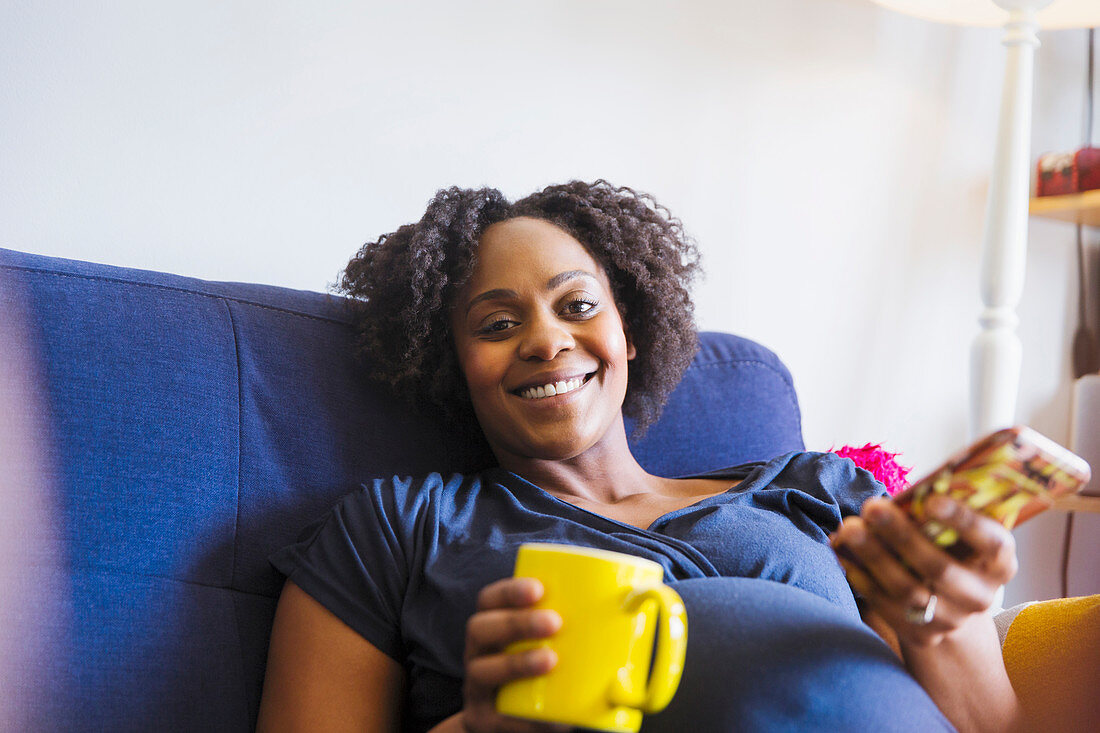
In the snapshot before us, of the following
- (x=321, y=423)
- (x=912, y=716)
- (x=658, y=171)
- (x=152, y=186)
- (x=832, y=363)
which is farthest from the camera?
(x=832, y=363)

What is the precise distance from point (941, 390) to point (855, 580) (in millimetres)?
1548

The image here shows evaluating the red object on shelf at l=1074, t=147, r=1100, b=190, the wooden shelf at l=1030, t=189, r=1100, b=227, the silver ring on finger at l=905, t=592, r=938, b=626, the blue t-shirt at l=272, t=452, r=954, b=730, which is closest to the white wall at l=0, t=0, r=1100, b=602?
the wooden shelf at l=1030, t=189, r=1100, b=227

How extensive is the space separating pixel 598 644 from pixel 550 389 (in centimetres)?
52

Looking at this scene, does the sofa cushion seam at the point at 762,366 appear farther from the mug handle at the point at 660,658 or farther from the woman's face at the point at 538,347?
the mug handle at the point at 660,658

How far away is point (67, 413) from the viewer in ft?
2.98

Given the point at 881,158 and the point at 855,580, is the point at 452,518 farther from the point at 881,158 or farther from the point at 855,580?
the point at 881,158

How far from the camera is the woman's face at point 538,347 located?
108cm

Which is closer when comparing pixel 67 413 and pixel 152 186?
pixel 67 413

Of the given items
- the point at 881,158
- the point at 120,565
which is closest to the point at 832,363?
the point at 881,158

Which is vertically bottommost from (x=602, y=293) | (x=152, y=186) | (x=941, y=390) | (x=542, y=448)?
(x=941, y=390)

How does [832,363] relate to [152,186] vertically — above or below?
below

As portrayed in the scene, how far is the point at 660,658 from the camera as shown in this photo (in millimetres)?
591

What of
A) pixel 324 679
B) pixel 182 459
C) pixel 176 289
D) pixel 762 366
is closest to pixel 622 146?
pixel 762 366

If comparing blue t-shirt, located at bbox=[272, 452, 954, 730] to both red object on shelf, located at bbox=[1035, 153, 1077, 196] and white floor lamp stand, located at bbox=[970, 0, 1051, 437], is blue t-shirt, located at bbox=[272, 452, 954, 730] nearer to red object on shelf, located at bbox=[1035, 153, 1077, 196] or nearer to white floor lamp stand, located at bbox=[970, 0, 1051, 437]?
white floor lamp stand, located at bbox=[970, 0, 1051, 437]
